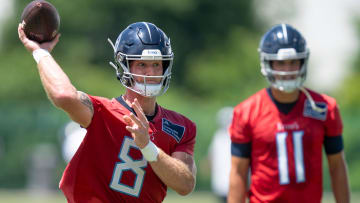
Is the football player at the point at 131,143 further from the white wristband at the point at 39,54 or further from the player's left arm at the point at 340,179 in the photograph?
the player's left arm at the point at 340,179

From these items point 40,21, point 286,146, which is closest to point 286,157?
point 286,146

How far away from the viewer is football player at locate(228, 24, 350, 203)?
587 cm

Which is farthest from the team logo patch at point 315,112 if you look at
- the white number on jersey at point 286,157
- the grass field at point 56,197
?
the grass field at point 56,197

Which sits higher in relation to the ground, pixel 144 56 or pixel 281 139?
pixel 144 56

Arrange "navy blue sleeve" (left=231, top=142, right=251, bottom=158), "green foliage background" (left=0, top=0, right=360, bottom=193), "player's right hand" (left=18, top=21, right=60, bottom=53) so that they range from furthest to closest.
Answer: "green foliage background" (left=0, top=0, right=360, bottom=193) < "navy blue sleeve" (left=231, top=142, right=251, bottom=158) < "player's right hand" (left=18, top=21, right=60, bottom=53)

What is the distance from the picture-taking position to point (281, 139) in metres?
5.91

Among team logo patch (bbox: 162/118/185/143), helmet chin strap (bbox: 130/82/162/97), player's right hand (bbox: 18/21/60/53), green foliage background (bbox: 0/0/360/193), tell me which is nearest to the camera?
player's right hand (bbox: 18/21/60/53)

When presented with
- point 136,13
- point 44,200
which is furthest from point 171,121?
point 136,13

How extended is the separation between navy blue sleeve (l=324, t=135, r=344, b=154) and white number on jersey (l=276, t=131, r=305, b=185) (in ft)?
0.78

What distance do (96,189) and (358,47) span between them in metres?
32.6

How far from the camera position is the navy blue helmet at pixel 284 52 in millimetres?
5902

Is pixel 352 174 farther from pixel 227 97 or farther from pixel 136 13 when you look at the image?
pixel 136 13

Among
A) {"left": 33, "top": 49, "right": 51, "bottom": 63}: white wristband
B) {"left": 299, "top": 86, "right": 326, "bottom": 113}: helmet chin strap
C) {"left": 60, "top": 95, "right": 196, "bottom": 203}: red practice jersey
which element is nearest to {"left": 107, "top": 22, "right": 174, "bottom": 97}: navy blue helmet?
{"left": 60, "top": 95, "right": 196, "bottom": 203}: red practice jersey

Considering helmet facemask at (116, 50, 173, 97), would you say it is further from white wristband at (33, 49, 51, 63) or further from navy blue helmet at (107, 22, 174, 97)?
white wristband at (33, 49, 51, 63)
